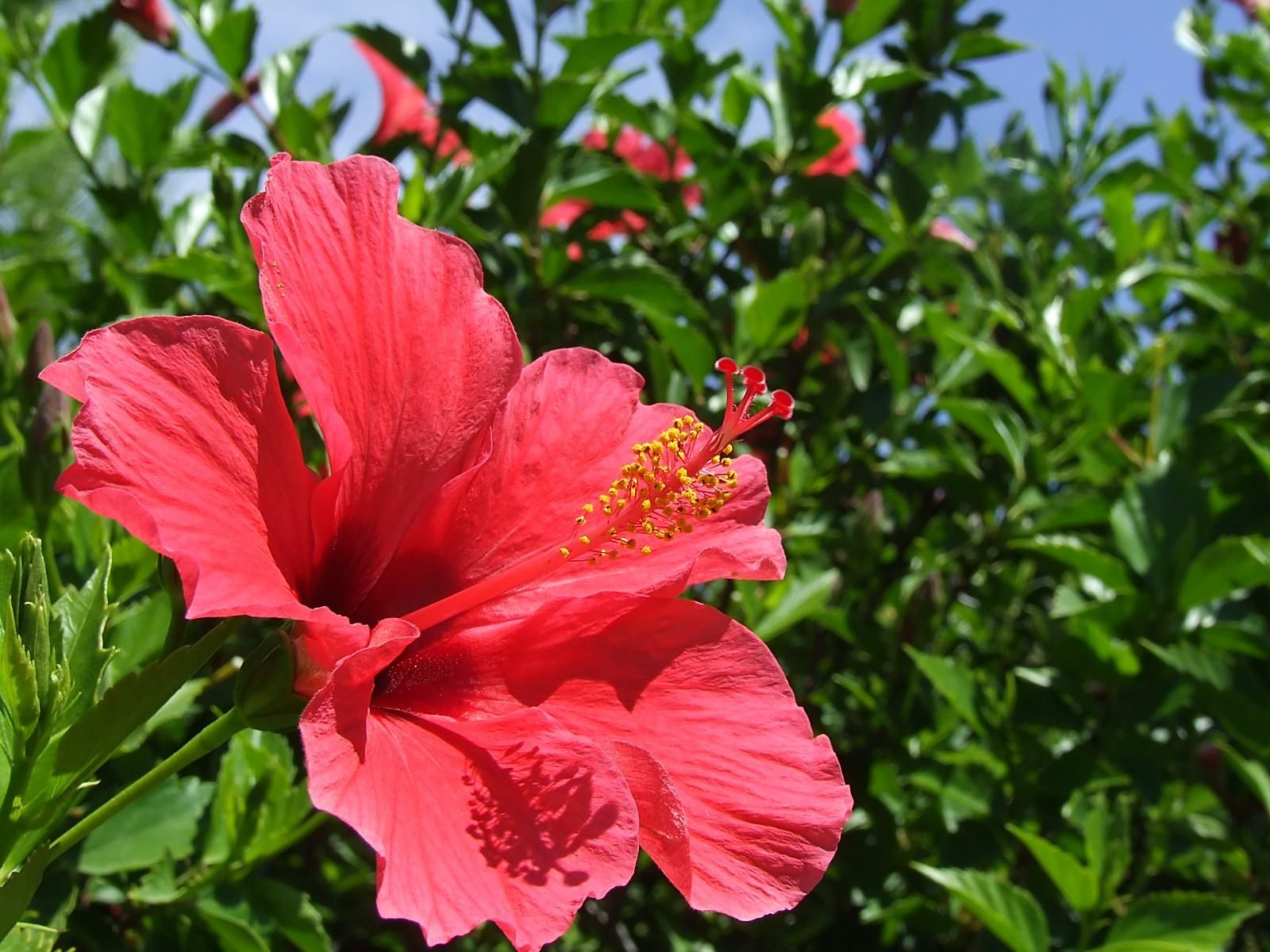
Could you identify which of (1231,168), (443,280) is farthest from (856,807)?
(1231,168)

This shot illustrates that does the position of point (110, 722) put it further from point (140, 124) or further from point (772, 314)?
point (140, 124)

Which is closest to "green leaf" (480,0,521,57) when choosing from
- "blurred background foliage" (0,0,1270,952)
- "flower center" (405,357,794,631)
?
"blurred background foliage" (0,0,1270,952)

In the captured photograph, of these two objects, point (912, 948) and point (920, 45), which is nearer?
point (912, 948)

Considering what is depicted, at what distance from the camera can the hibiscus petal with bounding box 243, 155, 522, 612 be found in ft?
3.46

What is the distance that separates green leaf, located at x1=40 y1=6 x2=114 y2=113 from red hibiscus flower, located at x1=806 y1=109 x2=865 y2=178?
1361 millimetres

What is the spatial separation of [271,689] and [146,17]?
70.3 inches

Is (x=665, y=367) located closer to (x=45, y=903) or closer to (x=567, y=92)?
(x=567, y=92)

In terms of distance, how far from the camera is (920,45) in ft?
8.84

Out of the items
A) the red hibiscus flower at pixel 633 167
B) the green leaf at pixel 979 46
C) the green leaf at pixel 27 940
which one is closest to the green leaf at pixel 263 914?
the green leaf at pixel 27 940

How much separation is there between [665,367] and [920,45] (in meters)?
1.24

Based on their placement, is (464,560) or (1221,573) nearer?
(464,560)

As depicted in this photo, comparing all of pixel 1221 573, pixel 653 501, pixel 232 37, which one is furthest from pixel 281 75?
pixel 1221 573

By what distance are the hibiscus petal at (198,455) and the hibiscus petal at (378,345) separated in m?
0.06

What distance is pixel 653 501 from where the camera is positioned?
44.2 inches
